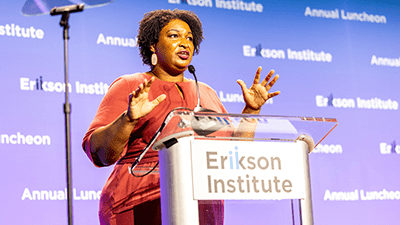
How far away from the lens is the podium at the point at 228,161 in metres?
1.27

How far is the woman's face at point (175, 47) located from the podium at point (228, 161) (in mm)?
732

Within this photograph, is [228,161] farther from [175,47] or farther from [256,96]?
[175,47]

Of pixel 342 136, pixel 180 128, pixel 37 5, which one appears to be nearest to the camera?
pixel 180 128

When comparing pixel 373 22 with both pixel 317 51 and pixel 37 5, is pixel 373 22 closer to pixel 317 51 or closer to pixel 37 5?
pixel 317 51

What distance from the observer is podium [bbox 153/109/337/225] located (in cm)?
127

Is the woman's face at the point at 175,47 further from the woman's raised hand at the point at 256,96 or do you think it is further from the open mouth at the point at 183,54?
the woman's raised hand at the point at 256,96

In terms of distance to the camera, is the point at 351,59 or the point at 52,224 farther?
the point at 351,59

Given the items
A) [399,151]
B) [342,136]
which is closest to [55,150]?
[342,136]

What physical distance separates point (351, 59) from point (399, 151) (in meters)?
0.91

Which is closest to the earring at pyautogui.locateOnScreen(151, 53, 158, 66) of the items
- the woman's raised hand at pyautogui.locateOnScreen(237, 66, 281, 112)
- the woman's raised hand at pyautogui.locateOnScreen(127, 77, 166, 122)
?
the woman's raised hand at pyautogui.locateOnScreen(237, 66, 281, 112)

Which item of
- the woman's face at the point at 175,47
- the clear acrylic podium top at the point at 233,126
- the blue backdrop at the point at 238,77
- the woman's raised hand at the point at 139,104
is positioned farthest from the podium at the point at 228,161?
the blue backdrop at the point at 238,77

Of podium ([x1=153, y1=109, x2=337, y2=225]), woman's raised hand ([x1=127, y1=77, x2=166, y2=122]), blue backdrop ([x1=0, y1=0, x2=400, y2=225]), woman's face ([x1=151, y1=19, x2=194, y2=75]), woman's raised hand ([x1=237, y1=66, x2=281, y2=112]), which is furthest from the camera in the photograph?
blue backdrop ([x1=0, y1=0, x2=400, y2=225])

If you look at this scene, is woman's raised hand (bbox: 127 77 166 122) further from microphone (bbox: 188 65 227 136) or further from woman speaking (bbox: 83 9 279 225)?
microphone (bbox: 188 65 227 136)

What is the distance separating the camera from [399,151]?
176 inches
